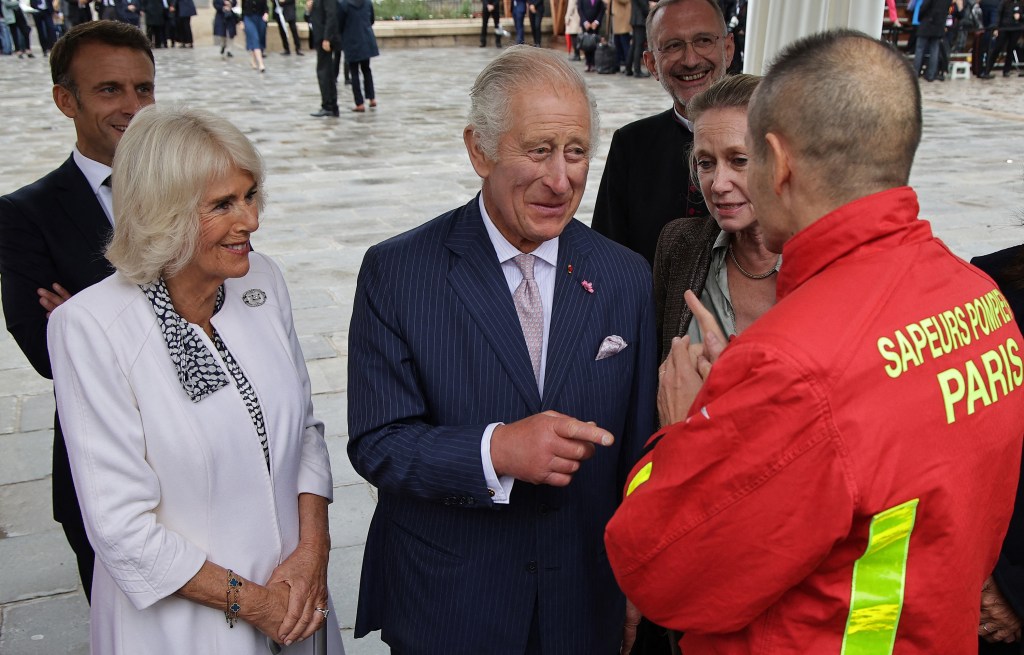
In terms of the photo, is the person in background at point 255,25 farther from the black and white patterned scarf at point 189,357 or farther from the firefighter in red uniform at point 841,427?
the firefighter in red uniform at point 841,427

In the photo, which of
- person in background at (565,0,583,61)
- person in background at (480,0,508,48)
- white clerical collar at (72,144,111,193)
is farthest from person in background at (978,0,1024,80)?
white clerical collar at (72,144,111,193)

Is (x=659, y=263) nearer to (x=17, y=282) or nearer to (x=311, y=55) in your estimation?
(x=17, y=282)

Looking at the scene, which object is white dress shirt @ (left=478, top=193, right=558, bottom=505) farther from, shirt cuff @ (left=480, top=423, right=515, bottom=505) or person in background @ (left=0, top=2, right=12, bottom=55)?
A: person in background @ (left=0, top=2, right=12, bottom=55)

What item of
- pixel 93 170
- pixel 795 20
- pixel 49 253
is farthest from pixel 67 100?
pixel 795 20

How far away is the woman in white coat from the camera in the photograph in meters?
1.78

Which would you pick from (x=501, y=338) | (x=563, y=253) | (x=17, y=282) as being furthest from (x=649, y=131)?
(x=17, y=282)

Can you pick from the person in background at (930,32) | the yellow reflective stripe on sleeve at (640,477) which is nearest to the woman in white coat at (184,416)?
the yellow reflective stripe on sleeve at (640,477)

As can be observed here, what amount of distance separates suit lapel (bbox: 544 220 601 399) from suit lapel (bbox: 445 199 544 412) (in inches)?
1.9

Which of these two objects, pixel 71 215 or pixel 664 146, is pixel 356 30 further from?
pixel 71 215

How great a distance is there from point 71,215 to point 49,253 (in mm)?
110

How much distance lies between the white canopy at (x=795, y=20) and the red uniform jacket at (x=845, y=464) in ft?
6.57

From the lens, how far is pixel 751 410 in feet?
3.85

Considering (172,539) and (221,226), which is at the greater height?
(221,226)

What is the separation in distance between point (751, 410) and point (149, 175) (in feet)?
4.29
